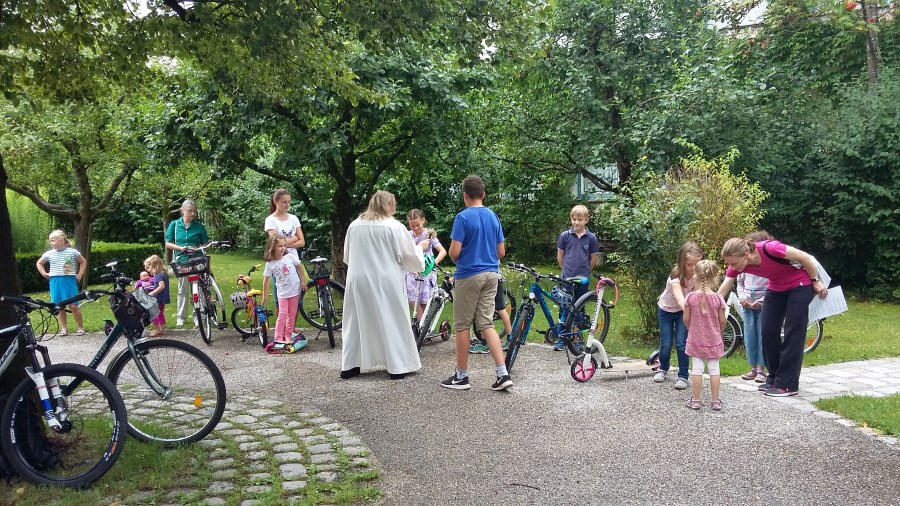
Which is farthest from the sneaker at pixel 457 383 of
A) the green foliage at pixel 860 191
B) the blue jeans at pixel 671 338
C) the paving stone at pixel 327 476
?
the green foliage at pixel 860 191

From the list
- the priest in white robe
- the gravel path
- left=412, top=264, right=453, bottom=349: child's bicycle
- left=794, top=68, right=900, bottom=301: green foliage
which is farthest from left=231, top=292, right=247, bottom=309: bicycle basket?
left=794, top=68, right=900, bottom=301: green foliage

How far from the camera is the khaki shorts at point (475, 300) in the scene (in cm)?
A: 631

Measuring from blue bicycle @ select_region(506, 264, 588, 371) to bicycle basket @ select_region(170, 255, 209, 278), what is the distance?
4.07 metres

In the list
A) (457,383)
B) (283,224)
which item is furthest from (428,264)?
(457,383)

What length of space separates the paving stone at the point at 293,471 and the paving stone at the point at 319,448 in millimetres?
278

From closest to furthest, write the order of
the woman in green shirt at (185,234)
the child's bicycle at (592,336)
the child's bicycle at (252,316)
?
1. the child's bicycle at (592,336)
2. the child's bicycle at (252,316)
3. the woman in green shirt at (185,234)

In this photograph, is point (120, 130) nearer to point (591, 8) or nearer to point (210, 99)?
point (210, 99)

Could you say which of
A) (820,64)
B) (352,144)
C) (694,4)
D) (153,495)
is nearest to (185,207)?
(352,144)

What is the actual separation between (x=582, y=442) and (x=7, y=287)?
156 inches

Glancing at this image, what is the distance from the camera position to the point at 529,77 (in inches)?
599

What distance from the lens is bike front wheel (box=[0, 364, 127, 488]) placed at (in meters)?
4.14

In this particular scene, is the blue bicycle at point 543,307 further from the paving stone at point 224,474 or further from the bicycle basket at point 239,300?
the bicycle basket at point 239,300

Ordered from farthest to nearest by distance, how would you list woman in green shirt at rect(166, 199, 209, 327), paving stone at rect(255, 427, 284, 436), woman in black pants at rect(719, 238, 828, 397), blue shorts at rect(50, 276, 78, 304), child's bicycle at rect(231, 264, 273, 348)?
1. woman in green shirt at rect(166, 199, 209, 327)
2. blue shorts at rect(50, 276, 78, 304)
3. child's bicycle at rect(231, 264, 273, 348)
4. woman in black pants at rect(719, 238, 828, 397)
5. paving stone at rect(255, 427, 284, 436)

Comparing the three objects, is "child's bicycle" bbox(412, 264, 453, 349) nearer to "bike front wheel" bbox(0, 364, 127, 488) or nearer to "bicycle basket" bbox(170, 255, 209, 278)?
"bicycle basket" bbox(170, 255, 209, 278)
